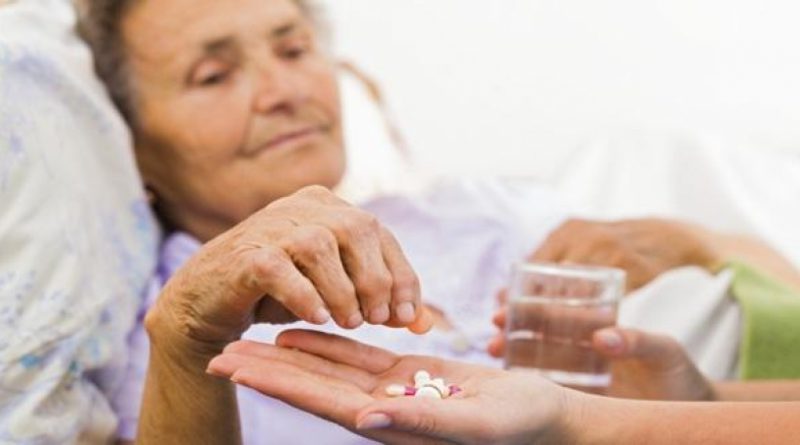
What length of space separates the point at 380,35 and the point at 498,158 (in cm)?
32

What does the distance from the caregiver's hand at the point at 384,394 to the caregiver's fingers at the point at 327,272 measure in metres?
0.04

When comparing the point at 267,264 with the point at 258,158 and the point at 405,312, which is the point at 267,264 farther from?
the point at 258,158

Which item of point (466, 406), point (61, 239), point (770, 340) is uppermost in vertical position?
point (466, 406)

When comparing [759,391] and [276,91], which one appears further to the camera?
[276,91]

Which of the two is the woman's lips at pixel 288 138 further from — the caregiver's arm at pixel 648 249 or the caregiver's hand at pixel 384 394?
the caregiver's hand at pixel 384 394

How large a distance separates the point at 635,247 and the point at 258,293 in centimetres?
79

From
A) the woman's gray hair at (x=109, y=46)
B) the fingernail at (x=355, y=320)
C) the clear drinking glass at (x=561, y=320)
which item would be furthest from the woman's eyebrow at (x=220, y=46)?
the fingernail at (x=355, y=320)

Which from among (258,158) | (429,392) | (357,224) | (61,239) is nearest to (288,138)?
(258,158)

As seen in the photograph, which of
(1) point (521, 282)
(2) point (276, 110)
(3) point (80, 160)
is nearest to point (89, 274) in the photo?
(3) point (80, 160)

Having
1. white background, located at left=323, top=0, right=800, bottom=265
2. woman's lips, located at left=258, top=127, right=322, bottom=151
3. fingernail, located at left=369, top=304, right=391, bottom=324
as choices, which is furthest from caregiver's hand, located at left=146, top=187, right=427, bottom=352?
white background, located at left=323, top=0, right=800, bottom=265

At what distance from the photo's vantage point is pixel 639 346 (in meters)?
1.18

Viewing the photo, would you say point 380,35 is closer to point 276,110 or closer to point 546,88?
point 546,88

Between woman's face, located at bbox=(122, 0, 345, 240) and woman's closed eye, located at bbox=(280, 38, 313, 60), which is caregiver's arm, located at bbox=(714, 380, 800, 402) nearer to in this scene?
woman's face, located at bbox=(122, 0, 345, 240)

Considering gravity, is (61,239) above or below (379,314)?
below
